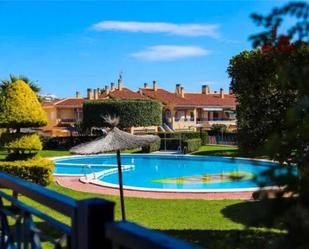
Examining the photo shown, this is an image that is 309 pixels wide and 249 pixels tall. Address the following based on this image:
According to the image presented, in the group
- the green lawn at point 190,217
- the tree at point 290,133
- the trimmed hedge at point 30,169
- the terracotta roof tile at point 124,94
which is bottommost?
the green lawn at point 190,217

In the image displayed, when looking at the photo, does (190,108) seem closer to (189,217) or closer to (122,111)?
(122,111)

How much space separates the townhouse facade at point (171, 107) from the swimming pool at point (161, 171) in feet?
78.8

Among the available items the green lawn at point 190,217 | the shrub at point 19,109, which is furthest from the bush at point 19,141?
the green lawn at point 190,217

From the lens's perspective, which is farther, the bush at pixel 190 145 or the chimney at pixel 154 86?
the chimney at pixel 154 86

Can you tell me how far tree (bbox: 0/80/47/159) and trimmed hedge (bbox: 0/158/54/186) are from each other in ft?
1.94

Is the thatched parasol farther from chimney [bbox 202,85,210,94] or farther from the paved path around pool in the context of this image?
chimney [bbox 202,85,210,94]

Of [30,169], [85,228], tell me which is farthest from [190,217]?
[85,228]

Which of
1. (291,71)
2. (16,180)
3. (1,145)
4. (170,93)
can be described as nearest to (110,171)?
(1,145)

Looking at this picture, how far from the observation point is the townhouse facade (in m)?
59.9

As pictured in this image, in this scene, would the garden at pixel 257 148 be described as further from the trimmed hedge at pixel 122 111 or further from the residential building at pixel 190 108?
the residential building at pixel 190 108

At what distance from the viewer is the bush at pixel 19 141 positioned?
1762cm

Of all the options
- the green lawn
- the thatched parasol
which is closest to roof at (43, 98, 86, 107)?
the green lawn

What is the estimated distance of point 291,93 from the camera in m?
8.75

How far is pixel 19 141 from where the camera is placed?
57.9 ft
